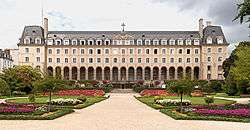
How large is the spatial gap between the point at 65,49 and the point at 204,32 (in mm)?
31946

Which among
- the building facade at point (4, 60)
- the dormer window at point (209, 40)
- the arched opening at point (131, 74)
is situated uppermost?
the dormer window at point (209, 40)

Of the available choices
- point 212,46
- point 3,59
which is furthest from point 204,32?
point 3,59

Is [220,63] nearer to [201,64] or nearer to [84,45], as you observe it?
[201,64]

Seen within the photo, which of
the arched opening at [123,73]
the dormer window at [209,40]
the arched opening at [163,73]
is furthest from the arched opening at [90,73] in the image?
the dormer window at [209,40]

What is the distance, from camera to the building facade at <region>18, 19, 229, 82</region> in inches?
3942

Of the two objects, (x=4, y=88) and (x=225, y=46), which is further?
(x=225, y=46)

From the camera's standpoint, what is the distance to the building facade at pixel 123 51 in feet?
328

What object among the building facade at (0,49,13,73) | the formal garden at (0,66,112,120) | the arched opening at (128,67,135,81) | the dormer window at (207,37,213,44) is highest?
the dormer window at (207,37,213,44)

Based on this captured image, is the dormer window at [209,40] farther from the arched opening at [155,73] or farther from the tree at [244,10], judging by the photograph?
the tree at [244,10]

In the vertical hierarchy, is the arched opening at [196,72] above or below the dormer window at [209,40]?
below

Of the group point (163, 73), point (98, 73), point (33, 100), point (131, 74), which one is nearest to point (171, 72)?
point (163, 73)

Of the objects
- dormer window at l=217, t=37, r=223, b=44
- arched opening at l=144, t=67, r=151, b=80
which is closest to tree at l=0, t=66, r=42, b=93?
arched opening at l=144, t=67, r=151, b=80

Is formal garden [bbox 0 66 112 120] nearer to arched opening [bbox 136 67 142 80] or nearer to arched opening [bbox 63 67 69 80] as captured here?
arched opening [bbox 63 67 69 80]

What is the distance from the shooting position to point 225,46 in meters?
99.2
